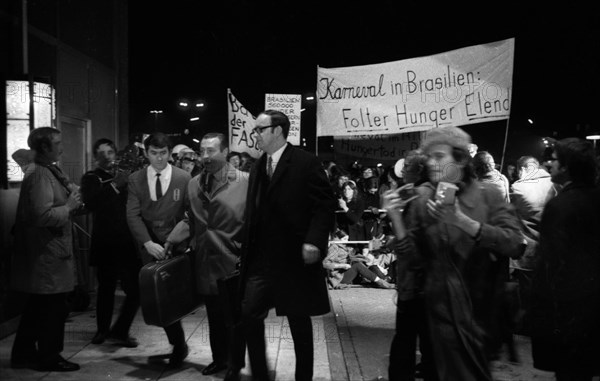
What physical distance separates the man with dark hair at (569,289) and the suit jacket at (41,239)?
3.79 m

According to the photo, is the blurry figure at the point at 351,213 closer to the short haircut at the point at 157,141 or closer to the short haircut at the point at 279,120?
the short haircut at the point at 157,141

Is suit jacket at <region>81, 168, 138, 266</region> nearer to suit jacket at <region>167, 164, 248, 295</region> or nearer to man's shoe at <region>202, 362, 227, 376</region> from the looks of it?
suit jacket at <region>167, 164, 248, 295</region>

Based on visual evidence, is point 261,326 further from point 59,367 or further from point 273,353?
point 59,367

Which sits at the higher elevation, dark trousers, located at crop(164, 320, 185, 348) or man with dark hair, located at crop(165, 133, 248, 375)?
man with dark hair, located at crop(165, 133, 248, 375)

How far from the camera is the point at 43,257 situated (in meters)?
5.66

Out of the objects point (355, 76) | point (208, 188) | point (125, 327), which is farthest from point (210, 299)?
point (355, 76)

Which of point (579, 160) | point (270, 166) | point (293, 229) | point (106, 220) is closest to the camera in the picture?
point (579, 160)

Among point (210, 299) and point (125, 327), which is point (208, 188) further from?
point (125, 327)

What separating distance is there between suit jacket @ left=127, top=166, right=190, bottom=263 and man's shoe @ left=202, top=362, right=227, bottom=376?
1.16m

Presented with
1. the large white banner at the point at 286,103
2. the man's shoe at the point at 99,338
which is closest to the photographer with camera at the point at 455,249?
the man's shoe at the point at 99,338

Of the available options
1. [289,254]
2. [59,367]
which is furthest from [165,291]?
[289,254]

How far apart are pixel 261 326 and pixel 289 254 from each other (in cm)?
56

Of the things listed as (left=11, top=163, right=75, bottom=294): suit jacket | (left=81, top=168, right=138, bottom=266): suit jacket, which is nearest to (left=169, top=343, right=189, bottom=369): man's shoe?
(left=11, top=163, right=75, bottom=294): suit jacket

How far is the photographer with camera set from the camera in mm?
3771
